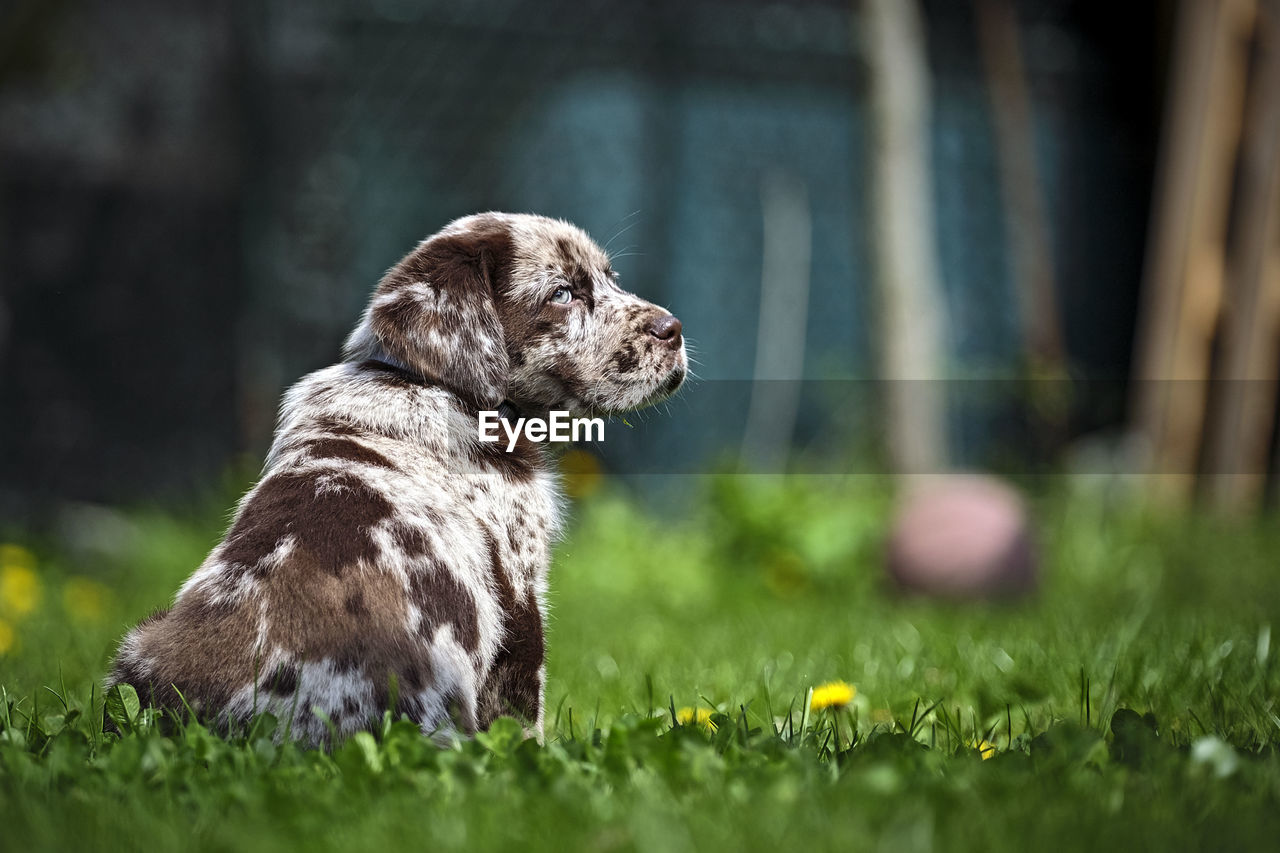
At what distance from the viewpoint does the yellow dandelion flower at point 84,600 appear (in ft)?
16.2

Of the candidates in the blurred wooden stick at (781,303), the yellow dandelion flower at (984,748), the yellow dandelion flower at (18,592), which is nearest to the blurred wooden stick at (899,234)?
the blurred wooden stick at (781,303)

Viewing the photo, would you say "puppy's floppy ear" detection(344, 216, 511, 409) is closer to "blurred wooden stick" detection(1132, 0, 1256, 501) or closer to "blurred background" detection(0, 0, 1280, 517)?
"blurred background" detection(0, 0, 1280, 517)

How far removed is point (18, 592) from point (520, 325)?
318 cm

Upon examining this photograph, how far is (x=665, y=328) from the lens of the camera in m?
2.93

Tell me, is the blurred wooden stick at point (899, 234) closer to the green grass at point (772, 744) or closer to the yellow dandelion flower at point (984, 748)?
the green grass at point (772, 744)

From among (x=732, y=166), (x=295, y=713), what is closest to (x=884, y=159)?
(x=732, y=166)

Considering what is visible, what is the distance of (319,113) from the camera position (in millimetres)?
7371

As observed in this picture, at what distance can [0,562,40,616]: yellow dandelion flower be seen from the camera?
15.7ft

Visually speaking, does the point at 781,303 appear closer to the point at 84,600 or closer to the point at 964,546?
the point at 964,546

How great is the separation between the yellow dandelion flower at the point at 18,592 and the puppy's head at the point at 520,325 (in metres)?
2.79

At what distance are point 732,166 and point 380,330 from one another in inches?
235

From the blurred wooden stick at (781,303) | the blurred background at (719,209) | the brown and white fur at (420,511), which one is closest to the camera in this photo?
the brown and white fur at (420,511)

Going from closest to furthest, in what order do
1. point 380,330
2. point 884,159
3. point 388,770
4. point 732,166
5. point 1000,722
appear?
point 388,770 → point 380,330 → point 1000,722 → point 884,159 → point 732,166

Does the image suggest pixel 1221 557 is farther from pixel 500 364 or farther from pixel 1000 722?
pixel 500 364
